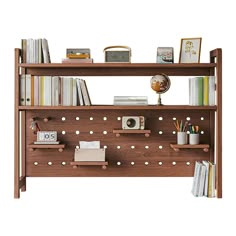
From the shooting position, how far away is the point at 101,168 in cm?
535

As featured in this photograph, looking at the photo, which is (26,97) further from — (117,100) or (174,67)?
(174,67)

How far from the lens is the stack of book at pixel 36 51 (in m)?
4.97

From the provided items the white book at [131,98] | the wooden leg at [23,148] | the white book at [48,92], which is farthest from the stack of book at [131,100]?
the wooden leg at [23,148]

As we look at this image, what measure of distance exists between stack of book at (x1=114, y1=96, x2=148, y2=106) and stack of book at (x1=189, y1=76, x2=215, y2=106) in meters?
0.46

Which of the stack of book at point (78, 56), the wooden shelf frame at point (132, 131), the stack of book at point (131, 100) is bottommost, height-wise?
the wooden shelf frame at point (132, 131)

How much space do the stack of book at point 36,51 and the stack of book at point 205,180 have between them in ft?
5.86

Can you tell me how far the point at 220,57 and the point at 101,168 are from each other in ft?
5.32

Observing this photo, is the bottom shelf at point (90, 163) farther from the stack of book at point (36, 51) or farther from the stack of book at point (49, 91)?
the stack of book at point (36, 51)

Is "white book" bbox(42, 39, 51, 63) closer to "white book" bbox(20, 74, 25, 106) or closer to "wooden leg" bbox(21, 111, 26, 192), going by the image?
"white book" bbox(20, 74, 25, 106)

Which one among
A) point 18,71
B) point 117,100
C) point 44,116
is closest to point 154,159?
point 117,100

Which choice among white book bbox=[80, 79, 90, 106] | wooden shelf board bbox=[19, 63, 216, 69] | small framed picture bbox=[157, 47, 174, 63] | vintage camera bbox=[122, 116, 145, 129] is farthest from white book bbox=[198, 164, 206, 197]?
white book bbox=[80, 79, 90, 106]

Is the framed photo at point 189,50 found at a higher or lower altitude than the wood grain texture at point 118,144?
higher

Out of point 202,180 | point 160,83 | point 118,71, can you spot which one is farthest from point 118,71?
point 202,180

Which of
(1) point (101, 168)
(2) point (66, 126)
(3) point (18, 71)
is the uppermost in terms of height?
(3) point (18, 71)
